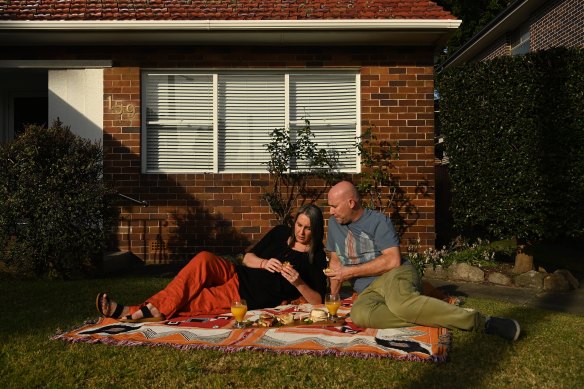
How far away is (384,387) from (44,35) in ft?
24.8

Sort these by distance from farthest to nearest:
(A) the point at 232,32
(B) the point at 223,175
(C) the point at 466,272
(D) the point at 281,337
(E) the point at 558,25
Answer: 1. (E) the point at 558,25
2. (B) the point at 223,175
3. (A) the point at 232,32
4. (C) the point at 466,272
5. (D) the point at 281,337

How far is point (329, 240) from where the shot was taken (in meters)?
5.38

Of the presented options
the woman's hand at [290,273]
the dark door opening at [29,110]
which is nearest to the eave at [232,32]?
the dark door opening at [29,110]

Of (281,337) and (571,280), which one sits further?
(571,280)

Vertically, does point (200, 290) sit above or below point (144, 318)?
above

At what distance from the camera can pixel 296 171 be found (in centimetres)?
927

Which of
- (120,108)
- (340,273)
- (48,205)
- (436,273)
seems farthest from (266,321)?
(120,108)

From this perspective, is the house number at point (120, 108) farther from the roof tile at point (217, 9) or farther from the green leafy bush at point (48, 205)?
the green leafy bush at point (48, 205)

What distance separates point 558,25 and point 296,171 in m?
7.90

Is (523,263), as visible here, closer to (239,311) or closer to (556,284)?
(556,284)

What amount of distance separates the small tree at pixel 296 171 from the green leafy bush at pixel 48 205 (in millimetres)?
2567

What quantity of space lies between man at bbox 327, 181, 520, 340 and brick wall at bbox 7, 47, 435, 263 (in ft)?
13.2

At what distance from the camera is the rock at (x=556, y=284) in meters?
7.48

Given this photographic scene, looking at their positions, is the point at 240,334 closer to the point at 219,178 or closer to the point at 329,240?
the point at 329,240
